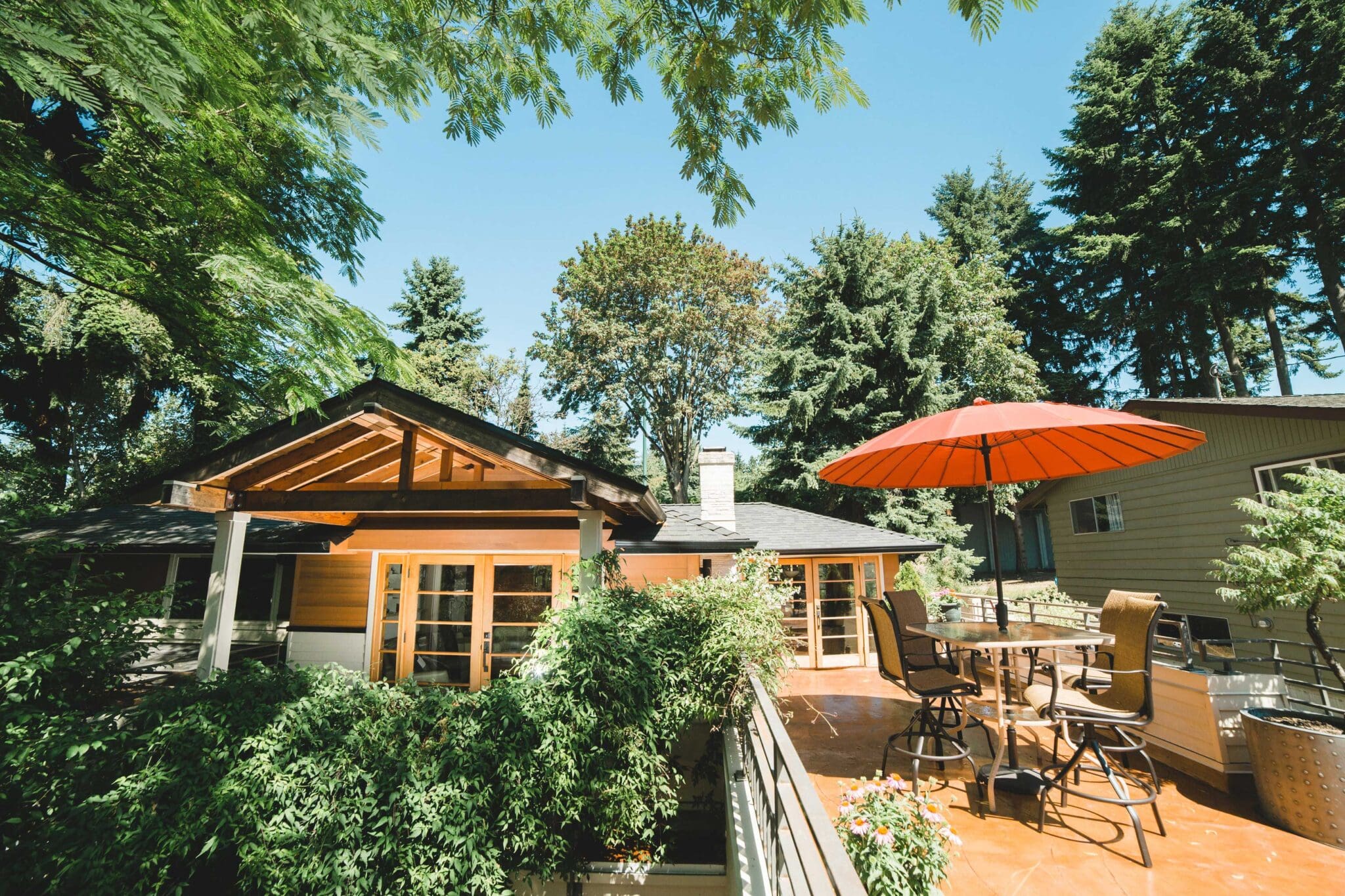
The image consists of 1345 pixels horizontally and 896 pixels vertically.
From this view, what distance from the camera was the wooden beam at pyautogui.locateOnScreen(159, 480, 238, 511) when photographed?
508 cm

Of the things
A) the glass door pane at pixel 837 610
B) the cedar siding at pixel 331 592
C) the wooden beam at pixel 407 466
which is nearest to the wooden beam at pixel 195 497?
the wooden beam at pixel 407 466

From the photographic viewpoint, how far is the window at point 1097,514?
10.9m

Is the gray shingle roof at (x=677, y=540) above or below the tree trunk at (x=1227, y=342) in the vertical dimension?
below

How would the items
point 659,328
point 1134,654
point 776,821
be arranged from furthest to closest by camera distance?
point 659,328, point 1134,654, point 776,821

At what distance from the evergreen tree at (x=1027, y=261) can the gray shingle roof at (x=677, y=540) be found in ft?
63.3

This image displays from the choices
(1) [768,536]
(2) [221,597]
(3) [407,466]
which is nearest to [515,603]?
(3) [407,466]

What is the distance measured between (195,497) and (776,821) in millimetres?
6007

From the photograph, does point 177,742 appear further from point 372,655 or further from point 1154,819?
point 1154,819

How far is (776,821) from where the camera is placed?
221 centimetres

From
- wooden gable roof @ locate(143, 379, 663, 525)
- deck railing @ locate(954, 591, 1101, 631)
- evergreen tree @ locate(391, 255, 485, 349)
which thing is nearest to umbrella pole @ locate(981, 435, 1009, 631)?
wooden gable roof @ locate(143, 379, 663, 525)

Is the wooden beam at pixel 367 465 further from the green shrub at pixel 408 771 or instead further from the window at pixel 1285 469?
the window at pixel 1285 469

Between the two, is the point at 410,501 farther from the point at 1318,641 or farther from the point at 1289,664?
the point at 1289,664

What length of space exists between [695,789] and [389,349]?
469cm

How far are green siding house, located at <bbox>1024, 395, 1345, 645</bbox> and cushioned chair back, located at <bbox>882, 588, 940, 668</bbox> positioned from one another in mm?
4938
